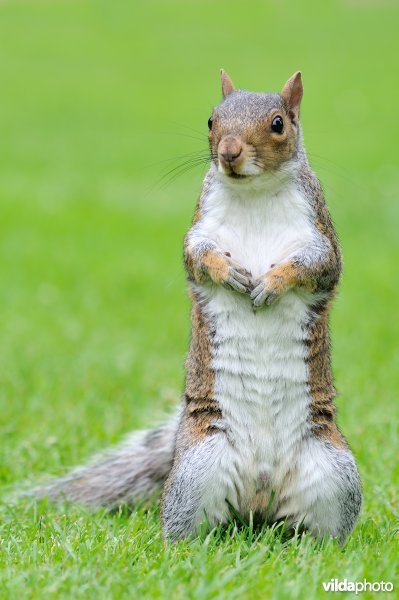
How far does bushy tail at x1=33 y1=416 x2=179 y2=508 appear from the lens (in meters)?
4.18

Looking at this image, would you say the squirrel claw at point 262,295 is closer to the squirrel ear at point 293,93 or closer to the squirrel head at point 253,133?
the squirrel head at point 253,133

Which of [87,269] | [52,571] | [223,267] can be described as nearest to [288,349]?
[223,267]

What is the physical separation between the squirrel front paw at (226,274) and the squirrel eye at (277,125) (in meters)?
0.44

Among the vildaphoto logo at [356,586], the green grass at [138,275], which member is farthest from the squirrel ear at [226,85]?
the vildaphoto logo at [356,586]

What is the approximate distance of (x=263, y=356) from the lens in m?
3.44

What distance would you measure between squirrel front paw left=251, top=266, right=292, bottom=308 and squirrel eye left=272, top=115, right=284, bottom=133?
0.45 meters

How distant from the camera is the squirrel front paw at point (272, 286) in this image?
11.1 ft

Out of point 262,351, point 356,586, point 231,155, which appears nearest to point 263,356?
point 262,351

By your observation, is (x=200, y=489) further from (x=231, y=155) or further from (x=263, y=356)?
(x=231, y=155)

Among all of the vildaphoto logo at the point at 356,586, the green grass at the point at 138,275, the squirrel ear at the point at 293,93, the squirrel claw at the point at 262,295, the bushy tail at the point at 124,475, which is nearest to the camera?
the vildaphoto logo at the point at 356,586

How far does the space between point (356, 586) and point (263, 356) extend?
0.84 m

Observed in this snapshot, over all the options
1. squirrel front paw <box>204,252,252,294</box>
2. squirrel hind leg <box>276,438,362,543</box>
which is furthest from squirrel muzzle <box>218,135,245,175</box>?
squirrel hind leg <box>276,438,362,543</box>

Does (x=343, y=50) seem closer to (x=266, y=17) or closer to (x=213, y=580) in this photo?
(x=266, y=17)

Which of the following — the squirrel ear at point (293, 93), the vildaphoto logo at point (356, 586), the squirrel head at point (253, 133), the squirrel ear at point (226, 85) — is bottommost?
the vildaphoto logo at point (356, 586)
